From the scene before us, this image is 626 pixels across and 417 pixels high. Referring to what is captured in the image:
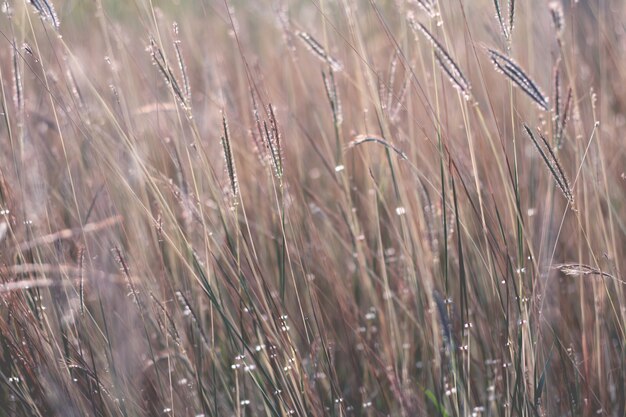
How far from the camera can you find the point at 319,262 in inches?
59.6

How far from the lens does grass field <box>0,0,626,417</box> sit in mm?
1097

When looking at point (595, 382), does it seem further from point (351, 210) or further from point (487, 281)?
point (351, 210)

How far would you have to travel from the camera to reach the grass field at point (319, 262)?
3.60 ft

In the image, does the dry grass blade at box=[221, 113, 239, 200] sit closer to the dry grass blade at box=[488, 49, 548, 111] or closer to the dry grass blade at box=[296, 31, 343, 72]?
the dry grass blade at box=[296, 31, 343, 72]

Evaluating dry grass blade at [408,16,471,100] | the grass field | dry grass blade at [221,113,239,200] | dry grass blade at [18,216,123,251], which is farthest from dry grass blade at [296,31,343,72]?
dry grass blade at [18,216,123,251]

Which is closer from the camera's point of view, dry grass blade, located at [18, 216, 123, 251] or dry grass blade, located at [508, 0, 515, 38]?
dry grass blade, located at [508, 0, 515, 38]

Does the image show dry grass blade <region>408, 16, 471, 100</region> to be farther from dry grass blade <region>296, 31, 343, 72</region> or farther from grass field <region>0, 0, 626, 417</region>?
dry grass blade <region>296, 31, 343, 72</region>

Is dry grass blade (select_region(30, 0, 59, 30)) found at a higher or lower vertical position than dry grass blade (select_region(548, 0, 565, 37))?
higher

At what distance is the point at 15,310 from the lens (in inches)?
45.5


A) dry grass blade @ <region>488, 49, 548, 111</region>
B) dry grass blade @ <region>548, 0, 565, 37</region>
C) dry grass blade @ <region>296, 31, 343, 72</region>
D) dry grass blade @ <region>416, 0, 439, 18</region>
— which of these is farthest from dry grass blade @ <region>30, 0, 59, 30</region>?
dry grass blade @ <region>548, 0, 565, 37</region>

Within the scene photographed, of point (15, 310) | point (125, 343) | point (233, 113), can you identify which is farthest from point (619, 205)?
point (15, 310)

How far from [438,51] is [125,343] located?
0.65m

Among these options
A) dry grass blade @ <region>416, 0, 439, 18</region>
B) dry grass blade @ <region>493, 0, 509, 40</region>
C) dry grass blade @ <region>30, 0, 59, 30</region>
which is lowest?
dry grass blade @ <region>493, 0, 509, 40</region>

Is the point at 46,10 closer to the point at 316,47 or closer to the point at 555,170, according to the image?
the point at 316,47
